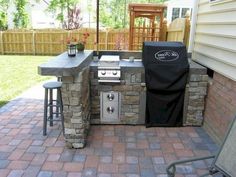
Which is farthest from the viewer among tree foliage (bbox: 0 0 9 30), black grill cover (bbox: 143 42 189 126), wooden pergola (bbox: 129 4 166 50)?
tree foliage (bbox: 0 0 9 30)

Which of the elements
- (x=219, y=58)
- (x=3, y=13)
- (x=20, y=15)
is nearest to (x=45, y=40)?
(x=3, y=13)

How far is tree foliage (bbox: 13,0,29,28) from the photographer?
1464 cm

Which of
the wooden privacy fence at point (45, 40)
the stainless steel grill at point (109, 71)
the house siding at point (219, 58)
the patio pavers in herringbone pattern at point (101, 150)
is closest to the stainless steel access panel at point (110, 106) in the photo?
the patio pavers in herringbone pattern at point (101, 150)

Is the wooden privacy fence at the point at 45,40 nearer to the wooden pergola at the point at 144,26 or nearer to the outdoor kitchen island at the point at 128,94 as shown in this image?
the wooden pergola at the point at 144,26

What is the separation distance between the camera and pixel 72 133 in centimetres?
308

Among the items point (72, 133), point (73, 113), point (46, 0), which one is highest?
point (46, 0)

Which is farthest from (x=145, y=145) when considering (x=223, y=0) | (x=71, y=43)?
(x=223, y=0)

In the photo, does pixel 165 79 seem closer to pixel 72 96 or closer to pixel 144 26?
pixel 72 96

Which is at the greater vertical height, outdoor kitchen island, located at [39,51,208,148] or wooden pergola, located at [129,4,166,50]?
wooden pergola, located at [129,4,166,50]

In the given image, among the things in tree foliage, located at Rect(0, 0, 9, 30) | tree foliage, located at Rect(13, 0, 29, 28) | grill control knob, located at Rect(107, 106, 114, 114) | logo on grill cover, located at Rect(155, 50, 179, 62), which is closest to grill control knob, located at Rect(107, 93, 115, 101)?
grill control knob, located at Rect(107, 106, 114, 114)

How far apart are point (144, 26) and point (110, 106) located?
11.5ft

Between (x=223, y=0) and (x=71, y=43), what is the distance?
2.14 meters

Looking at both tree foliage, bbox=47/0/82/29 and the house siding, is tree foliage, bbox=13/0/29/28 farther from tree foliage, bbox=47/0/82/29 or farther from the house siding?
the house siding

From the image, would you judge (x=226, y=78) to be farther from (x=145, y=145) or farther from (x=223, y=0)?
(x=145, y=145)
